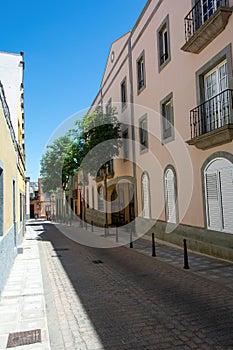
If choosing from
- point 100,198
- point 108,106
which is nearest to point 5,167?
point 108,106

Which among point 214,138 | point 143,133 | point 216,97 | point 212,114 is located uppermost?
point 143,133

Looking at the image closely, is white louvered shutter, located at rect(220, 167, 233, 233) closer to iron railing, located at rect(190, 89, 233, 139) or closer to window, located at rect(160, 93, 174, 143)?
iron railing, located at rect(190, 89, 233, 139)

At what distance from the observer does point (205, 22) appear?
A: 8664mm

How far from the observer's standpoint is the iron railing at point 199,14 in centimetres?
927

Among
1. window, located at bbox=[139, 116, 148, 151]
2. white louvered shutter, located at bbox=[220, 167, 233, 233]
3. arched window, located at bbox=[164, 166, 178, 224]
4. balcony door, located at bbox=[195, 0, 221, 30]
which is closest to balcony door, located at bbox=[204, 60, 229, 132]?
white louvered shutter, located at bbox=[220, 167, 233, 233]

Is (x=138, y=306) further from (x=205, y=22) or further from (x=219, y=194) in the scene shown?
(x=205, y=22)

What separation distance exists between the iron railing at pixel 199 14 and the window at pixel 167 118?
2671 millimetres

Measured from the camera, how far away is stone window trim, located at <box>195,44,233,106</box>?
8.31 m

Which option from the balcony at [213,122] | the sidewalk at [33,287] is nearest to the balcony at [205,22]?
the balcony at [213,122]

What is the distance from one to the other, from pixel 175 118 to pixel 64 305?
853cm

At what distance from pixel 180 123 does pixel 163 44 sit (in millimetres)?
4225

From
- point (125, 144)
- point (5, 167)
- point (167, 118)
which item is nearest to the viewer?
point (5, 167)

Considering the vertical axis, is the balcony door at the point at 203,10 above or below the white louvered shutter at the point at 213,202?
above

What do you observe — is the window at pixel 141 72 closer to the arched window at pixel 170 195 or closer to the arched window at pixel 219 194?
the arched window at pixel 170 195
